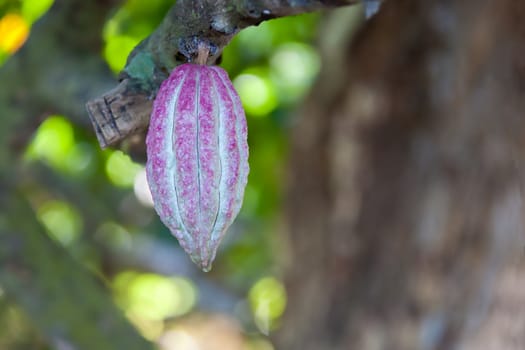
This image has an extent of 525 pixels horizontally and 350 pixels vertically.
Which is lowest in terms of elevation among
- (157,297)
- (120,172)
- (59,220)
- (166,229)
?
(157,297)

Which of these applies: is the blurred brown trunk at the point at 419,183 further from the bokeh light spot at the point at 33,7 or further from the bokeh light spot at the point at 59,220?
the bokeh light spot at the point at 59,220

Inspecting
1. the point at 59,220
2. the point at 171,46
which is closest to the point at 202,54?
the point at 171,46

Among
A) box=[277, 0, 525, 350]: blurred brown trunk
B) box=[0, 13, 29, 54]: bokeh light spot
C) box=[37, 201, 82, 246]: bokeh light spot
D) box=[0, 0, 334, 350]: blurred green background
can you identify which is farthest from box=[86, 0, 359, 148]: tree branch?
box=[37, 201, 82, 246]: bokeh light spot

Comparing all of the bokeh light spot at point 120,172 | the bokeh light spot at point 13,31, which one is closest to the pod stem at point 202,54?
the bokeh light spot at point 13,31

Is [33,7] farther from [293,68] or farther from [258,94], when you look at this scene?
[293,68]

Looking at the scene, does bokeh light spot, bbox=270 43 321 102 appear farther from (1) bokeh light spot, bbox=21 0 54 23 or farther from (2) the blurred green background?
(1) bokeh light spot, bbox=21 0 54 23

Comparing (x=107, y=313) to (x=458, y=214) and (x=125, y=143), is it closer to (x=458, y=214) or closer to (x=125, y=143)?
(x=125, y=143)
